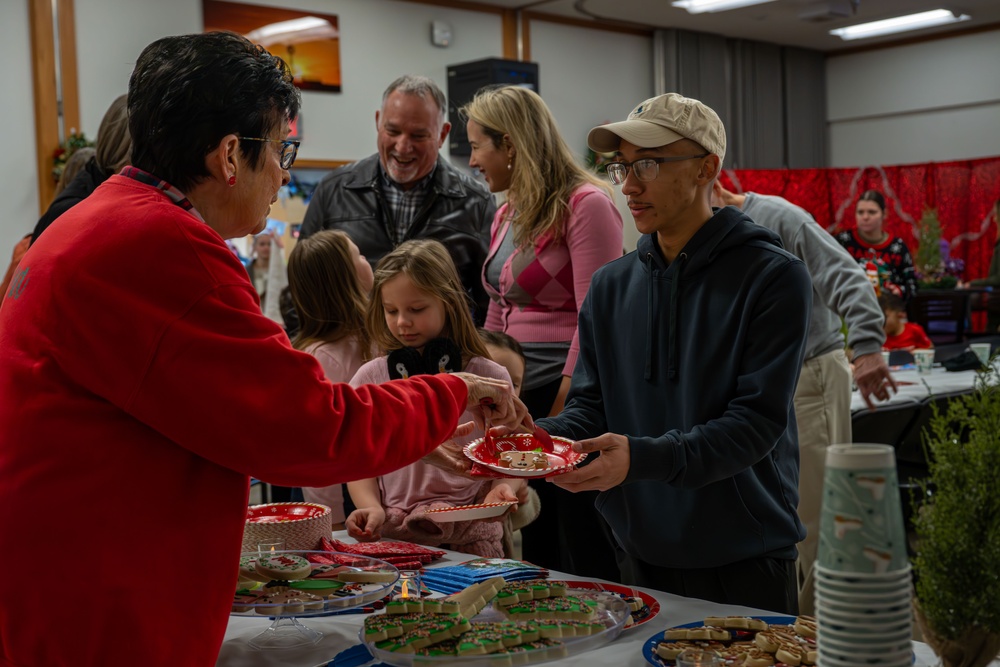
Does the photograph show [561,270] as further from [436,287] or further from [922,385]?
[922,385]

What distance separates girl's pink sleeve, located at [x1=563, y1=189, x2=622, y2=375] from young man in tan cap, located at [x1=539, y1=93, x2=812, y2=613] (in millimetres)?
767

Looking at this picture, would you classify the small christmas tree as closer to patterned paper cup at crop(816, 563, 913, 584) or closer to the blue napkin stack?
the blue napkin stack

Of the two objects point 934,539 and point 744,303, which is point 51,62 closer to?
point 744,303

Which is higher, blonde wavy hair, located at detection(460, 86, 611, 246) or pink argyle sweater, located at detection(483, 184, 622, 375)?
blonde wavy hair, located at detection(460, 86, 611, 246)

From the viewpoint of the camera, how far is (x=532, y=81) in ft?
31.1

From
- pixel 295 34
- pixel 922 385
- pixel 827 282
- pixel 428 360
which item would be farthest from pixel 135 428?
pixel 295 34

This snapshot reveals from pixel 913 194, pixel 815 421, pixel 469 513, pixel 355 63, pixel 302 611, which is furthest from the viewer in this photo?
pixel 913 194

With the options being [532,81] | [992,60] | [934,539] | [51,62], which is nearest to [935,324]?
[532,81]

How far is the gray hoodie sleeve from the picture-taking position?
143 inches

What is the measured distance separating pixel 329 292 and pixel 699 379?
1579 millimetres

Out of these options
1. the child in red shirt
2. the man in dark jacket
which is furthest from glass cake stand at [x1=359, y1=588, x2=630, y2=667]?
the child in red shirt

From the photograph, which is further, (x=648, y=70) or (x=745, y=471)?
(x=648, y=70)

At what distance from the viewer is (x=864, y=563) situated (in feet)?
3.43

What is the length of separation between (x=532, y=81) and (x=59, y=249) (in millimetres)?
8436
